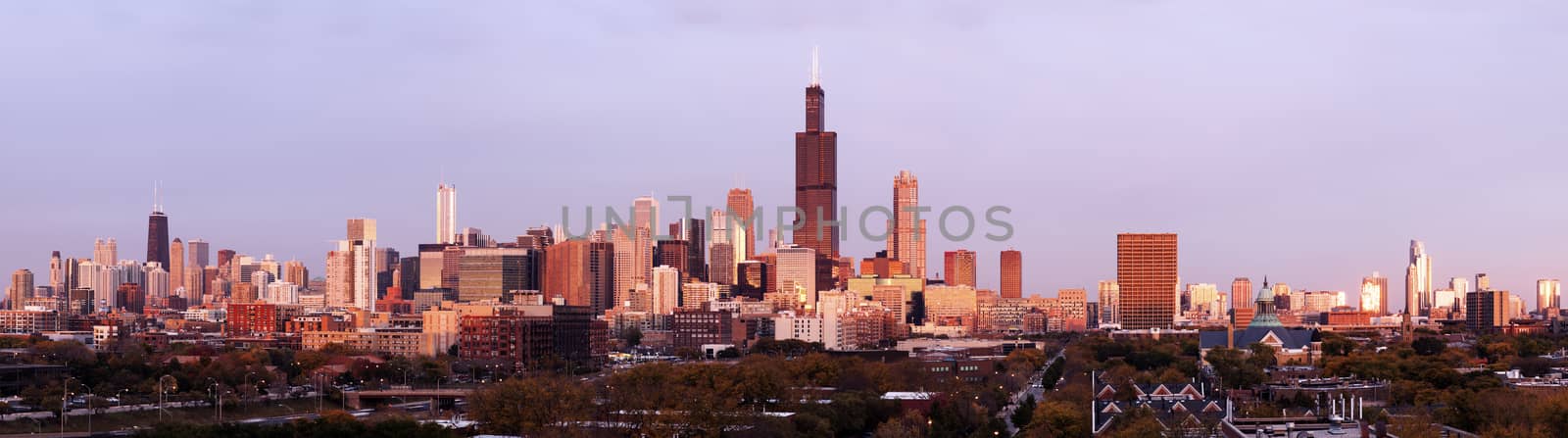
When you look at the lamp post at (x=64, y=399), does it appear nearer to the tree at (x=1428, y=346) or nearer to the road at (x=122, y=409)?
the road at (x=122, y=409)

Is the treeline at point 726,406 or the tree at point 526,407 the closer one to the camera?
the treeline at point 726,406

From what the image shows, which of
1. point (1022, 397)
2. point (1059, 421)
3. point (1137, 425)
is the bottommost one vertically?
point (1022, 397)

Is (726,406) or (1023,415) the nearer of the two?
(726,406)

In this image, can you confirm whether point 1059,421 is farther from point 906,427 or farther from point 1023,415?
point 1023,415

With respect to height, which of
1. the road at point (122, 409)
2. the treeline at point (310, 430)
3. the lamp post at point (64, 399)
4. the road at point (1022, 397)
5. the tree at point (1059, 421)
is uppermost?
the treeline at point (310, 430)

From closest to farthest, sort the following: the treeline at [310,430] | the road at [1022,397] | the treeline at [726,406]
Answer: the treeline at [310,430], the treeline at [726,406], the road at [1022,397]

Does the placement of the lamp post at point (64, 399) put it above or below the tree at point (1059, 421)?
below

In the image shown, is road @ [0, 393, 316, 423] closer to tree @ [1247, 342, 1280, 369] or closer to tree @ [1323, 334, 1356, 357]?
tree @ [1247, 342, 1280, 369]

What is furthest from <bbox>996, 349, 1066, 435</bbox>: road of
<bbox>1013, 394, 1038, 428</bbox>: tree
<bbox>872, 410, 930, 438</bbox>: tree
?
<bbox>872, 410, 930, 438</bbox>: tree

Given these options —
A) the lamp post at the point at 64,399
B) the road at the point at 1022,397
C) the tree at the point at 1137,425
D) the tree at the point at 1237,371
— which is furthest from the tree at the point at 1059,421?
the lamp post at the point at 64,399

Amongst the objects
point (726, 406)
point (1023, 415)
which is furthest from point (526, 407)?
point (1023, 415)

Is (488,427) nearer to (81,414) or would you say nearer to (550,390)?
(550,390)

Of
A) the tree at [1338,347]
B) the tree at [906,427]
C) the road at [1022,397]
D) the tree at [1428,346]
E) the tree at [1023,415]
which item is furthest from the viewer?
the tree at [1428,346]
